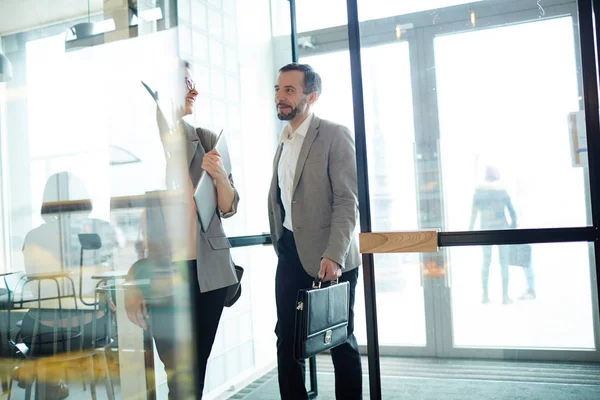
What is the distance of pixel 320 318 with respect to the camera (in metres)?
1.97

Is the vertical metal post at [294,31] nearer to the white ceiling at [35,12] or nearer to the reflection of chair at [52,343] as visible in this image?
the white ceiling at [35,12]

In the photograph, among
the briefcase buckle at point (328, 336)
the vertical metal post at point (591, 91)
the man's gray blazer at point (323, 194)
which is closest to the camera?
the vertical metal post at point (591, 91)

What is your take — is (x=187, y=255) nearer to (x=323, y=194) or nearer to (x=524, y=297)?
(x=323, y=194)

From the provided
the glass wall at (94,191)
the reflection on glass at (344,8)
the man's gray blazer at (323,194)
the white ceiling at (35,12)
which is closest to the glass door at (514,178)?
the reflection on glass at (344,8)

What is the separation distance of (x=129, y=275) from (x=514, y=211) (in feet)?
4.40

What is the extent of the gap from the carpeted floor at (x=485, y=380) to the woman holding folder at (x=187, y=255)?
693mm

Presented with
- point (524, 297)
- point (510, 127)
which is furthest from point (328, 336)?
point (510, 127)

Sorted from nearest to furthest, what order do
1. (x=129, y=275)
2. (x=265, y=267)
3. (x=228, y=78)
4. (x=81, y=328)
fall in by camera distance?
1. (x=81, y=328)
2. (x=129, y=275)
3. (x=228, y=78)
4. (x=265, y=267)

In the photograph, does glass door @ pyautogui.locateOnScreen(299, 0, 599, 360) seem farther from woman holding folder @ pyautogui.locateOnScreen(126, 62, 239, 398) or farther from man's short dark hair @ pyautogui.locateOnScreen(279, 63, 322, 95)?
woman holding folder @ pyautogui.locateOnScreen(126, 62, 239, 398)

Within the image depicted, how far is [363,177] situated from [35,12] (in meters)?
1.19

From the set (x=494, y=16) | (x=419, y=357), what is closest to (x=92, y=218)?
(x=419, y=357)

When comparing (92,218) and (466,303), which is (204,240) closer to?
(92,218)

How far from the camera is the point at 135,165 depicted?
78.1 inches

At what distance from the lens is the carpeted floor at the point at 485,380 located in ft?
6.27
